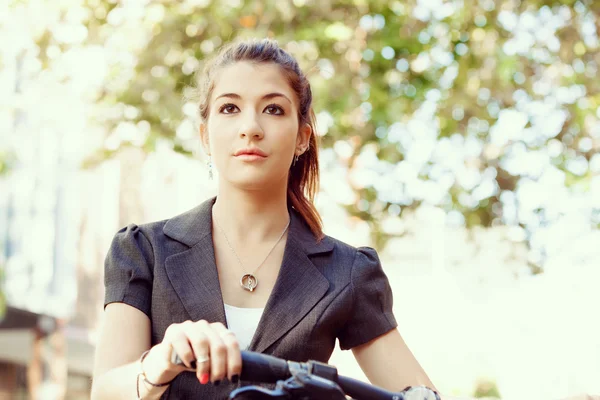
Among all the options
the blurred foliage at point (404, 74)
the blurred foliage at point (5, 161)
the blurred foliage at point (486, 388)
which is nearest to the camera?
the blurred foliage at point (404, 74)

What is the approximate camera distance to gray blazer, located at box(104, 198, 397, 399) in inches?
82.0

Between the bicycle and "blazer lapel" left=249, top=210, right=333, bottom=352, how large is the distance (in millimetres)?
563

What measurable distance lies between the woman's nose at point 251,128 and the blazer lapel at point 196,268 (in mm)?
278

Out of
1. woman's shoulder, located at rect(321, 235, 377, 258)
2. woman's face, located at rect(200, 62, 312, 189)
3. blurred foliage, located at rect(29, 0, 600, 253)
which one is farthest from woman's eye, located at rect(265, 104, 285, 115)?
blurred foliage, located at rect(29, 0, 600, 253)

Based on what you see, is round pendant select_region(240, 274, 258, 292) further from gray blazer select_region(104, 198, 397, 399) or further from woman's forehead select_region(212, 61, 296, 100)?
woman's forehead select_region(212, 61, 296, 100)

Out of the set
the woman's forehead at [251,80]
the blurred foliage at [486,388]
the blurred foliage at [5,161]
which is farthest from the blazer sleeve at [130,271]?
the blurred foliage at [486,388]

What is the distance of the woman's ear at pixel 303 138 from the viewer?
97.9 inches

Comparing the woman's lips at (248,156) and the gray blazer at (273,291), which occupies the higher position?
the woman's lips at (248,156)

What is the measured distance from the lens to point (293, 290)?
7.15 feet

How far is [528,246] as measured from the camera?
6.83 metres

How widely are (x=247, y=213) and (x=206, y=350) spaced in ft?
2.86

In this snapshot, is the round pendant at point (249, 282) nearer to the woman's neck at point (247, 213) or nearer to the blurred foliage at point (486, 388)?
the woman's neck at point (247, 213)

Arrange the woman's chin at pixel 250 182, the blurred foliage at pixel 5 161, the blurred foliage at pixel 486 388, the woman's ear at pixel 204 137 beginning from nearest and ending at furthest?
the woman's chin at pixel 250 182 → the woman's ear at pixel 204 137 → the blurred foliage at pixel 5 161 → the blurred foliage at pixel 486 388

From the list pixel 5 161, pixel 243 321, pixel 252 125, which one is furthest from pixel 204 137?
pixel 5 161
